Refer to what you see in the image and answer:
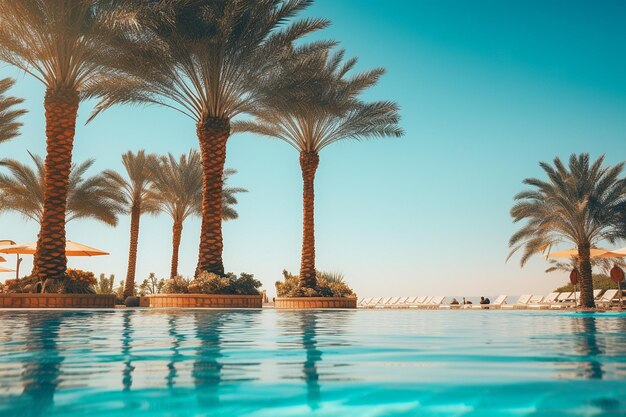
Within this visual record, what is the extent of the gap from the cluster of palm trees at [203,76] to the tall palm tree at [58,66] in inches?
1.0

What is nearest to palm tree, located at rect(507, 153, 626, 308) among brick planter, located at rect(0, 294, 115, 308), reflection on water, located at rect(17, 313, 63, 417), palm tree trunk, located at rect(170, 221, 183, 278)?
palm tree trunk, located at rect(170, 221, 183, 278)

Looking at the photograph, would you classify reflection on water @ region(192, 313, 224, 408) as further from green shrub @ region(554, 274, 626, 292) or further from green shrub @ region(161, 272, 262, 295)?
→ green shrub @ region(554, 274, 626, 292)

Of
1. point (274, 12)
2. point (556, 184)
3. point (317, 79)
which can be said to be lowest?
point (556, 184)

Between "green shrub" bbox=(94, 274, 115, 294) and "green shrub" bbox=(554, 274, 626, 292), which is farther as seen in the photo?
"green shrub" bbox=(554, 274, 626, 292)

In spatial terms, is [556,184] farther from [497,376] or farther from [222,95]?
[497,376]

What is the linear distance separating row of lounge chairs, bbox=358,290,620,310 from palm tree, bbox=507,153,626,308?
4.03 meters

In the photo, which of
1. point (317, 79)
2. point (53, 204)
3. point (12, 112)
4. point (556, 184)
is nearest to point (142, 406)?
point (53, 204)

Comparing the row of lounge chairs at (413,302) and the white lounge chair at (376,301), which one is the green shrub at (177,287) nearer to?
the row of lounge chairs at (413,302)

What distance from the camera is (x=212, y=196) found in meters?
16.5

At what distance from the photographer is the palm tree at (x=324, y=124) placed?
1934 centimetres

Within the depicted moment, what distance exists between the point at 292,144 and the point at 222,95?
16.0 feet

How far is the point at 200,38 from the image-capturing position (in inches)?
573

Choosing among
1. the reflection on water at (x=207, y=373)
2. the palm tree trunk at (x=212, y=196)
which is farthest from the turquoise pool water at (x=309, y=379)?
the palm tree trunk at (x=212, y=196)

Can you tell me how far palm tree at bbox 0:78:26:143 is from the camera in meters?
19.0
